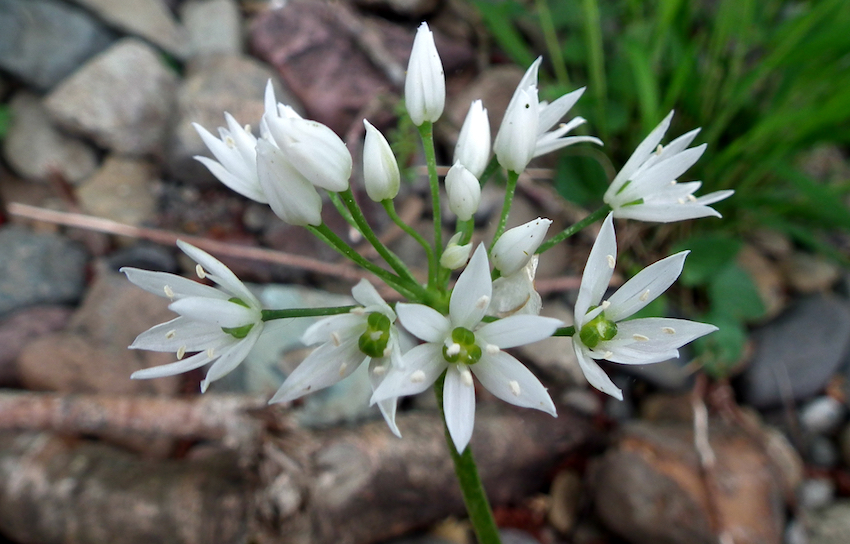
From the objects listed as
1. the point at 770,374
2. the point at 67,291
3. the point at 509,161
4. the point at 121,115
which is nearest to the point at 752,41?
the point at 770,374

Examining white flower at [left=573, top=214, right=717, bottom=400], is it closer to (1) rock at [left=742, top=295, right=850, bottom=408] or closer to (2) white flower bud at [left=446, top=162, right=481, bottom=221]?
(2) white flower bud at [left=446, top=162, right=481, bottom=221]

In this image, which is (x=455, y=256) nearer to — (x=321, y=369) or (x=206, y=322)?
(x=321, y=369)

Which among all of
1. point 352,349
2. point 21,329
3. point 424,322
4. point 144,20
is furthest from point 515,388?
point 144,20

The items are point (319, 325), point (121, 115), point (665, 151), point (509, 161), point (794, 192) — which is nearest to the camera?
point (319, 325)

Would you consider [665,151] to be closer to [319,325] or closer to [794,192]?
[319,325]

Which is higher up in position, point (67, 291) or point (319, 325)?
point (319, 325)

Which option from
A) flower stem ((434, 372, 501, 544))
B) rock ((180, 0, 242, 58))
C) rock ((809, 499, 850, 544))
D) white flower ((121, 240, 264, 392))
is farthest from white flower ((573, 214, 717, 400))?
rock ((180, 0, 242, 58))

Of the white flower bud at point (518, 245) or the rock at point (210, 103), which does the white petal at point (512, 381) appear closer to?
the white flower bud at point (518, 245)
